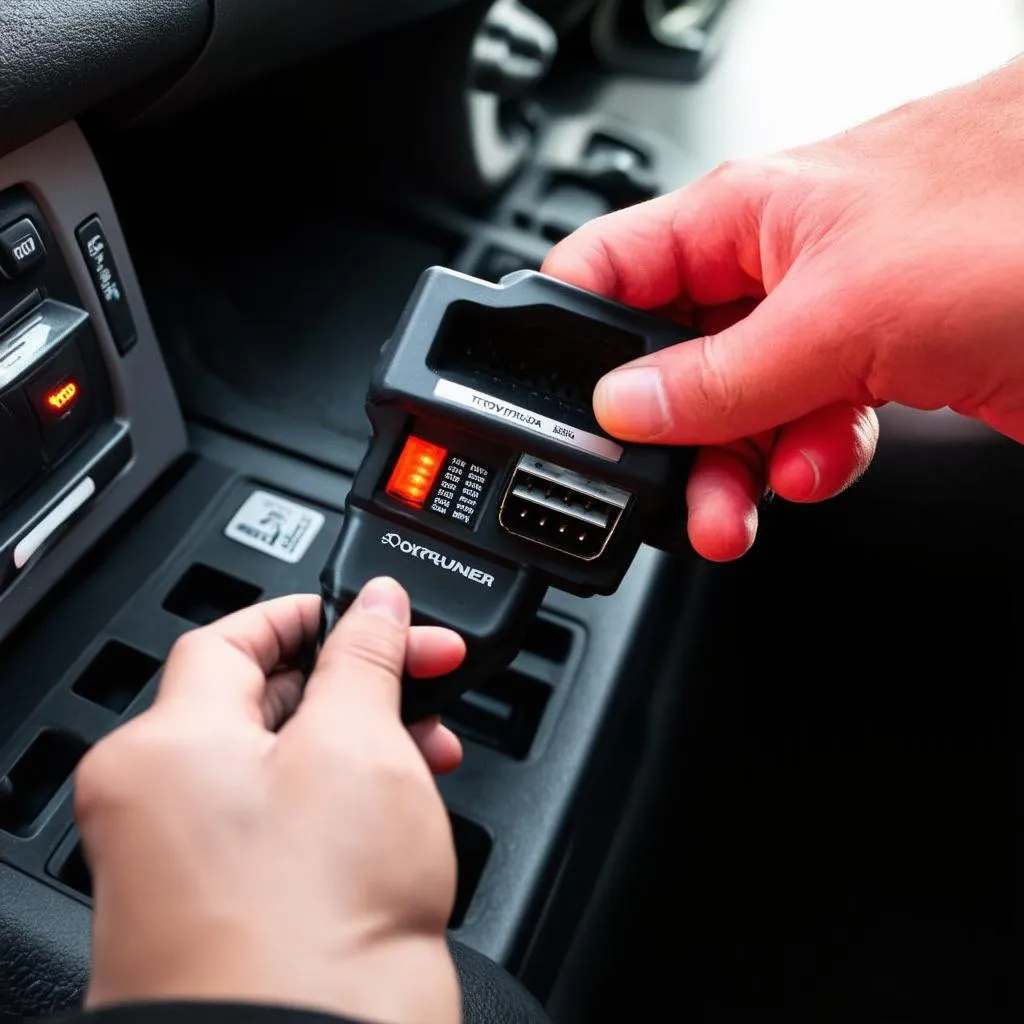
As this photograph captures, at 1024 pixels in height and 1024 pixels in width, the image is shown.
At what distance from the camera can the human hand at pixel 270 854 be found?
42 cm

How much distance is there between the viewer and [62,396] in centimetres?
76

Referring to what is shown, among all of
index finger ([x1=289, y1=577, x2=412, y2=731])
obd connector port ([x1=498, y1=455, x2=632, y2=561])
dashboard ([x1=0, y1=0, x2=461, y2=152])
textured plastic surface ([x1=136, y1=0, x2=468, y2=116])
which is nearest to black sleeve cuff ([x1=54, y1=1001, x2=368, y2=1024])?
index finger ([x1=289, y1=577, x2=412, y2=731])

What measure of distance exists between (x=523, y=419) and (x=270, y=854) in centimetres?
34

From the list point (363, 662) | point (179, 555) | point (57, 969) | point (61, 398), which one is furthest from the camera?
point (179, 555)

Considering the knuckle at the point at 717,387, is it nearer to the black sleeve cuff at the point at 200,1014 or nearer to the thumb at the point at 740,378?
the thumb at the point at 740,378

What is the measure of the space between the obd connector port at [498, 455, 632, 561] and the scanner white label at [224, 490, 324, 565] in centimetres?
27

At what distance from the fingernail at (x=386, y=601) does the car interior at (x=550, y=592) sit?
24cm

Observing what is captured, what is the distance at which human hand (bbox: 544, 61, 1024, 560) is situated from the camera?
648 mm

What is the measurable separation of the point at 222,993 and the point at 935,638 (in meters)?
1.03

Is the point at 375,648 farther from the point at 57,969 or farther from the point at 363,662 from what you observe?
the point at 57,969

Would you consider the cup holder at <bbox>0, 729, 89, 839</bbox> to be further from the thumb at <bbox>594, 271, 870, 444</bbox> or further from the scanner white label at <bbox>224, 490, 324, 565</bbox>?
the thumb at <bbox>594, 271, 870, 444</bbox>

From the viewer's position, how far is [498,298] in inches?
27.7

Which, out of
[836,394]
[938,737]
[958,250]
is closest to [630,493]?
[836,394]

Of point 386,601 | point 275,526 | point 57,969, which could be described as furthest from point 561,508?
point 57,969
